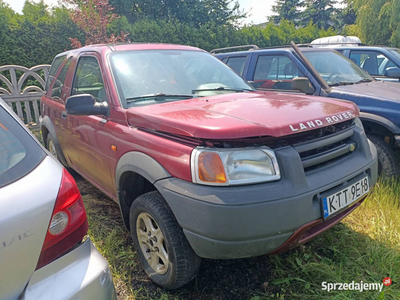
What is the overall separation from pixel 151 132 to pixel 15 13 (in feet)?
33.9

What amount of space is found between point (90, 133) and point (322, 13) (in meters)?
45.0

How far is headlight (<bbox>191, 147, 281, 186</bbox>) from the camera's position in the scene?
1.67m

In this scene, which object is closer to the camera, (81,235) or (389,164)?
(81,235)

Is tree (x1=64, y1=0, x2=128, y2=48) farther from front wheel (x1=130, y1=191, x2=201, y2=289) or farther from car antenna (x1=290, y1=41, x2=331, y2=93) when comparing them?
front wheel (x1=130, y1=191, x2=201, y2=289)

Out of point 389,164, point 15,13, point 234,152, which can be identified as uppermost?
point 15,13

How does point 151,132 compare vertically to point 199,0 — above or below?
below

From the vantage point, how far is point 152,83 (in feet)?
8.66

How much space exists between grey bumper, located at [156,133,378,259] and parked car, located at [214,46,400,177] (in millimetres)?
2049

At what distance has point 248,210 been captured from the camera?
160 centimetres

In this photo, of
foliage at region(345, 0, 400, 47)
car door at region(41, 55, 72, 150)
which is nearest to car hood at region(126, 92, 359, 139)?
car door at region(41, 55, 72, 150)

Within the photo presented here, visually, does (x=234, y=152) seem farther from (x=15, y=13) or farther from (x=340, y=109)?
(x=15, y=13)

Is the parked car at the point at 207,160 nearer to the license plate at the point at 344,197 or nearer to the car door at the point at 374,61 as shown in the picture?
the license plate at the point at 344,197

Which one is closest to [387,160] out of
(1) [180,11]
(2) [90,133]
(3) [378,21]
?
(2) [90,133]

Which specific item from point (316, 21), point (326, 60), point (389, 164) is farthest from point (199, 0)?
point (316, 21)
